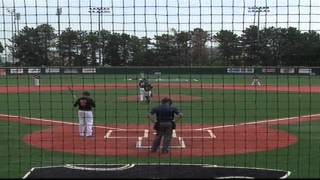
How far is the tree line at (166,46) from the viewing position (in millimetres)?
13461

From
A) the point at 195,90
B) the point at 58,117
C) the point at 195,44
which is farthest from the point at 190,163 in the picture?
the point at 195,90

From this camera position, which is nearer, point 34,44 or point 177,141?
point 34,44

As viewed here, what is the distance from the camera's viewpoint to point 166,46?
1498 centimetres

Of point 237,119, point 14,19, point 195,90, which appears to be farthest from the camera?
point 195,90

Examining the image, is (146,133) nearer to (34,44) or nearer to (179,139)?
(179,139)

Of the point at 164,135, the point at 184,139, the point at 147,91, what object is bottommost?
the point at 184,139

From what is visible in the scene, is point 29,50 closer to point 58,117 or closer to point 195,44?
point 195,44

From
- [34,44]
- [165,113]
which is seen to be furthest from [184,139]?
[34,44]

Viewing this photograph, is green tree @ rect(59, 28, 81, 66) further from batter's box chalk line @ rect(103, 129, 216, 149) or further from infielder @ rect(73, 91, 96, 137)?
batter's box chalk line @ rect(103, 129, 216, 149)

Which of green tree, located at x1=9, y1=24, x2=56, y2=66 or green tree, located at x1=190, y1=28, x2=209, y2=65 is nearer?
green tree, located at x1=190, y1=28, x2=209, y2=65

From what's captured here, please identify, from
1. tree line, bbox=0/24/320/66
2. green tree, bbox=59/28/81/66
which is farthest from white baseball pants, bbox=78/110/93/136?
green tree, bbox=59/28/81/66

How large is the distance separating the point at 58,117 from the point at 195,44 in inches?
427

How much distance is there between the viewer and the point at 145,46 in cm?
1478

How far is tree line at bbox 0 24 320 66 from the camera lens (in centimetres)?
1346
